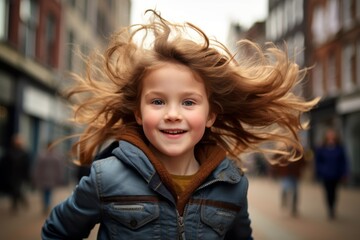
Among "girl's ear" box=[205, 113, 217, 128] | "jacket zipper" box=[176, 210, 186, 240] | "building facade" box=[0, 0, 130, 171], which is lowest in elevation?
"jacket zipper" box=[176, 210, 186, 240]

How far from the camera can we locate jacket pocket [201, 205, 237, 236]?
2355 mm

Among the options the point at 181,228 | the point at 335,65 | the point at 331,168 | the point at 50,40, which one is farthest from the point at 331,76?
the point at 181,228

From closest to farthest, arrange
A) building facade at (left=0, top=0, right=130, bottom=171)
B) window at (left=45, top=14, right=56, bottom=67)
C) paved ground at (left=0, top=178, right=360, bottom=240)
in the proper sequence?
paved ground at (left=0, top=178, right=360, bottom=240) < building facade at (left=0, top=0, right=130, bottom=171) < window at (left=45, top=14, right=56, bottom=67)

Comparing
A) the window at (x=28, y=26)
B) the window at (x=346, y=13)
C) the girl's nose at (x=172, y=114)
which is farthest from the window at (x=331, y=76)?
the girl's nose at (x=172, y=114)

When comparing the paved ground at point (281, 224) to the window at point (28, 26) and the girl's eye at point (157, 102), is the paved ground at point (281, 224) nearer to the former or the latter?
the girl's eye at point (157, 102)

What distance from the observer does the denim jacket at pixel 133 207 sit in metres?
2.28

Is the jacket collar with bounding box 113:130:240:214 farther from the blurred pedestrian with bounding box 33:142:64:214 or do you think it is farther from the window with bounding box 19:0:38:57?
the window with bounding box 19:0:38:57

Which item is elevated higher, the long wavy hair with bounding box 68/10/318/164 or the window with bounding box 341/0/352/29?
the window with bounding box 341/0/352/29

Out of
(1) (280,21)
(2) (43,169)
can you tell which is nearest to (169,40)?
(2) (43,169)

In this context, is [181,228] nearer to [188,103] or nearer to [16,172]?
[188,103]

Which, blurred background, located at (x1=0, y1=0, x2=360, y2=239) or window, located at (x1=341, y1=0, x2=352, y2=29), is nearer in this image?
blurred background, located at (x1=0, y1=0, x2=360, y2=239)

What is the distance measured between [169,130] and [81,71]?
14218 millimetres

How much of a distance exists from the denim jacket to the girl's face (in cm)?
12

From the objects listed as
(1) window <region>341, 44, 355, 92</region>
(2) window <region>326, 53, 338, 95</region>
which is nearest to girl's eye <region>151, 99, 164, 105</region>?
(1) window <region>341, 44, 355, 92</region>
